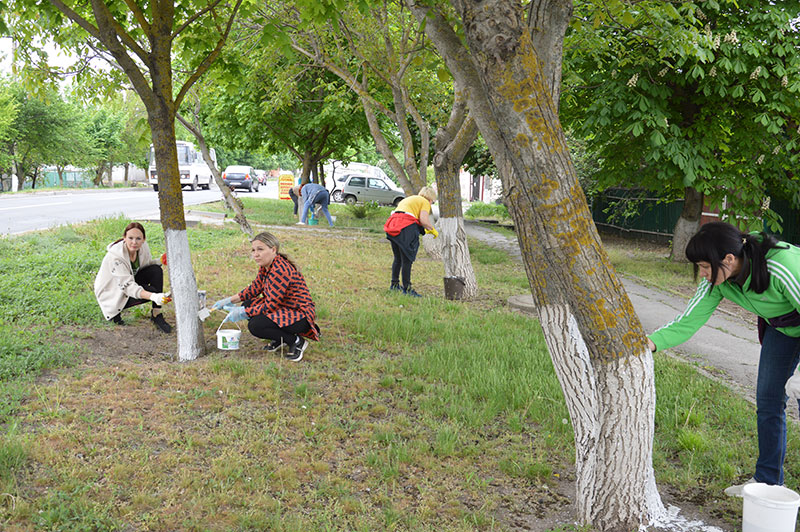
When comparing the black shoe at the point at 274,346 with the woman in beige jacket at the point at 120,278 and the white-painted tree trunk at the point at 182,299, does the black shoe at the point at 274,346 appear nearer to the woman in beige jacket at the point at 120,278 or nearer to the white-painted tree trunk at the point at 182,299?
the white-painted tree trunk at the point at 182,299

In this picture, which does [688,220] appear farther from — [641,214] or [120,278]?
[120,278]

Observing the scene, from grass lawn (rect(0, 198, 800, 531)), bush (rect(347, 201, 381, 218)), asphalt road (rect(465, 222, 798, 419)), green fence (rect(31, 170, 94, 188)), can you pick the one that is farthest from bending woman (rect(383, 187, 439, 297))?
green fence (rect(31, 170, 94, 188))

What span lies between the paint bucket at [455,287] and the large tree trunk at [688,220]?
6.97m

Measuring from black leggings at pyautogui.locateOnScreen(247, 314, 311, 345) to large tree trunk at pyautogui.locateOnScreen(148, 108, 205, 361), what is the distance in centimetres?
50

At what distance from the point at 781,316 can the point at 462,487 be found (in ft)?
6.57

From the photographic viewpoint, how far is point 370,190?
33.2 metres

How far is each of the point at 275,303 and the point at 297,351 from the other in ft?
1.64

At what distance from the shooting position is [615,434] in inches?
126

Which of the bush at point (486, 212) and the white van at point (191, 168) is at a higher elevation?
the white van at point (191, 168)

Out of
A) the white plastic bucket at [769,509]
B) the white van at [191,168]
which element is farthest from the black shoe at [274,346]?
the white van at [191,168]

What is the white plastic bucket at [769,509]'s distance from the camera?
287 centimetres

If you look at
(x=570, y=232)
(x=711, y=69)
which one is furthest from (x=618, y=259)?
(x=570, y=232)

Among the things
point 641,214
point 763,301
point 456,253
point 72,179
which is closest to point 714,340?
point 456,253

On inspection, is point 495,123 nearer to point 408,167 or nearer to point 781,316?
point 781,316
